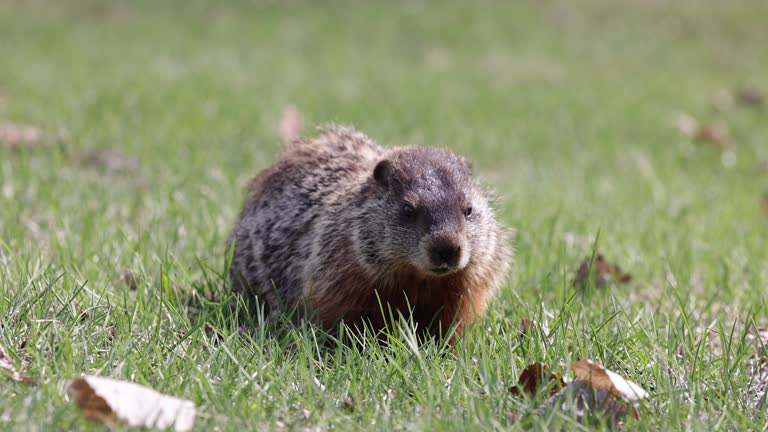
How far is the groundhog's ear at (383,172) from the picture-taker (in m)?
3.92

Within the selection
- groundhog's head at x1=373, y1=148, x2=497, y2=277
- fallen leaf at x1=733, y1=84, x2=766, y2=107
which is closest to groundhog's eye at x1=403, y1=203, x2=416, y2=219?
groundhog's head at x1=373, y1=148, x2=497, y2=277

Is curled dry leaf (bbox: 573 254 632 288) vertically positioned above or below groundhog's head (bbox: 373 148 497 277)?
below

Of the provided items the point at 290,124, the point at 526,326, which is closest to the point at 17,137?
the point at 290,124

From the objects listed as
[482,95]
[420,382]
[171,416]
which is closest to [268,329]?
[420,382]

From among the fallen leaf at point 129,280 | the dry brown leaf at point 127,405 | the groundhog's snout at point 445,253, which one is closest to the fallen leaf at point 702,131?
the groundhog's snout at point 445,253

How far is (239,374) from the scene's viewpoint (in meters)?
3.05

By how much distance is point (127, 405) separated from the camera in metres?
2.54

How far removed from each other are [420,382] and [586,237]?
9.61ft

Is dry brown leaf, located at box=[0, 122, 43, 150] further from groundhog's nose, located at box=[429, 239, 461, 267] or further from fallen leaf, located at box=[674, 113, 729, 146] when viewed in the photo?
fallen leaf, located at box=[674, 113, 729, 146]

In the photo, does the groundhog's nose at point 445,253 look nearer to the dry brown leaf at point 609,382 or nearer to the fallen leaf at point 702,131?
the dry brown leaf at point 609,382

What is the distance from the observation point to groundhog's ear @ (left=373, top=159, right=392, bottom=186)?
3.92 meters

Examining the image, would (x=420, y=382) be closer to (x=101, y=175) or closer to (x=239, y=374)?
(x=239, y=374)

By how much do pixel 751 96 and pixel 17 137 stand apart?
34.1ft

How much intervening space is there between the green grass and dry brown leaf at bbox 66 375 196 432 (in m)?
0.07
